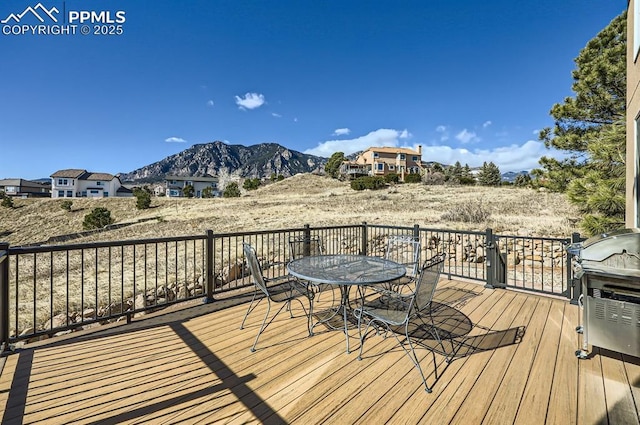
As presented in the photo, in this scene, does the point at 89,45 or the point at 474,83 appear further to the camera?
the point at 474,83

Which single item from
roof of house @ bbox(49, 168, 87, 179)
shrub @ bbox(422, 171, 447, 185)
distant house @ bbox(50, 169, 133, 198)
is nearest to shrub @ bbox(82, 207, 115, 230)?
shrub @ bbox(422, 171, 447, 185)

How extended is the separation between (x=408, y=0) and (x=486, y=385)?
12.1 metres

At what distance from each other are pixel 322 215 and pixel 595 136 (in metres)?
12.0

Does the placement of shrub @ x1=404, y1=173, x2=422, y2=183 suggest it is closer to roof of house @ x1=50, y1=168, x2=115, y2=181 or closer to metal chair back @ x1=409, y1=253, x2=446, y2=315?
metal chair back @ x1=409, y1=253, x2=446, y2=315

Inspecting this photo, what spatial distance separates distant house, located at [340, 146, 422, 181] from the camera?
4675 centimetres

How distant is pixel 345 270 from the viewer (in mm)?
3219

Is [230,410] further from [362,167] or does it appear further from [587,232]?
[362,167]

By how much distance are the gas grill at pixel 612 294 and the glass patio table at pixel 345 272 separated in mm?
1615

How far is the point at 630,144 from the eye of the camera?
178 inches

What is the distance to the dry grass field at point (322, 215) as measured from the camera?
40.1 ft

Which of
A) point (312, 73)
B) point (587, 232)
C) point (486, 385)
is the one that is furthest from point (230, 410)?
point (312, 73)

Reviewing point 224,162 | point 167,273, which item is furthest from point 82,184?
point 224,162

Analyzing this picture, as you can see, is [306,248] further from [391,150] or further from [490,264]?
[391,150]

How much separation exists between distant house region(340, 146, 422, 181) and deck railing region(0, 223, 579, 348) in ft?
123
